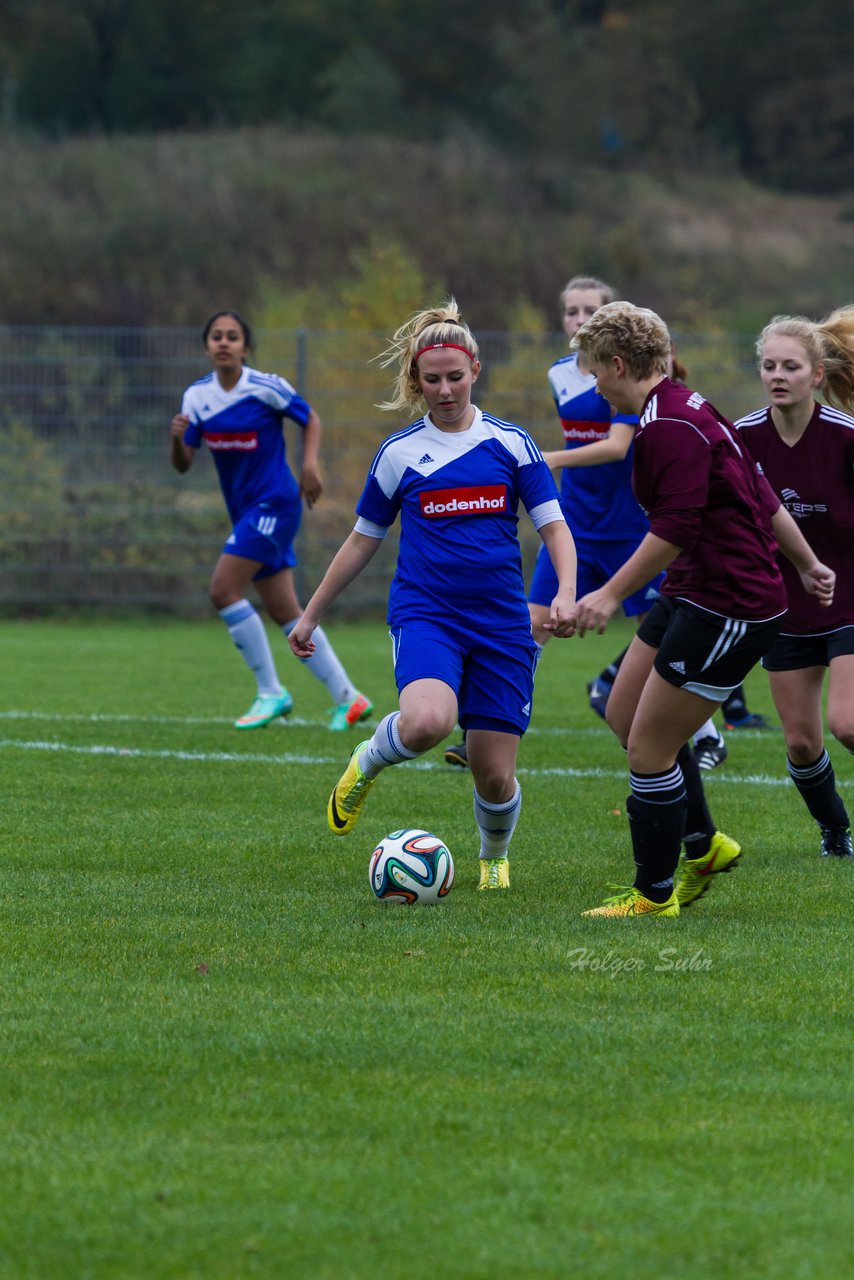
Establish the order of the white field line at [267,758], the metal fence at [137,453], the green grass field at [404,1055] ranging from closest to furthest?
1. the green grass field at [404,1055]
2. the white field line at [267,758]
3. the metal fence at [137,453]

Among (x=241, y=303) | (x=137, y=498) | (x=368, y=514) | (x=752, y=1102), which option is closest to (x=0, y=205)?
(x=241, y=303)

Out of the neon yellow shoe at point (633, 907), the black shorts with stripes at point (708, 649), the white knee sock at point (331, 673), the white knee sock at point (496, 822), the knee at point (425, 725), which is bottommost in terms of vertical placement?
the white knee sock at point (331, 673)

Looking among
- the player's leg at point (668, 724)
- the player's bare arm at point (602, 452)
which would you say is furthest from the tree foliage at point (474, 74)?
the player's leg at point (668, 724)

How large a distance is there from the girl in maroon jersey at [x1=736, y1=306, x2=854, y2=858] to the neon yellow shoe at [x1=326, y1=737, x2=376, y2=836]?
1476 mm

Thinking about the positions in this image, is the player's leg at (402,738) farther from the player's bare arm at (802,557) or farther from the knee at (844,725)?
the knee at (844,725)

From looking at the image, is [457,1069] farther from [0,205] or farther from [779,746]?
[0,205]

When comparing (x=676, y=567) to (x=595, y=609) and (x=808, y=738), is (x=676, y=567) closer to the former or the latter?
(x=595, y=609)

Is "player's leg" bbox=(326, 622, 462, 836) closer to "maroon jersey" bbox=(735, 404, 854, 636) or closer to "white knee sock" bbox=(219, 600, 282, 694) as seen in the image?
"maroon jersey" bbox=(735, 404, 854, 636)

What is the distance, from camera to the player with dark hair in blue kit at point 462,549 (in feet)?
17.4

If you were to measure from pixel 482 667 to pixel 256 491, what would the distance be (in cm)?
435

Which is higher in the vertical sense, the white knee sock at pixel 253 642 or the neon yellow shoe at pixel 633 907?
the neon yellow shoe at pixel 633 907

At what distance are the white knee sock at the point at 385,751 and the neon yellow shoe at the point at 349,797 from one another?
0.04 metres

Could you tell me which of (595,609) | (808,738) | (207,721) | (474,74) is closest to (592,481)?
(207,721)

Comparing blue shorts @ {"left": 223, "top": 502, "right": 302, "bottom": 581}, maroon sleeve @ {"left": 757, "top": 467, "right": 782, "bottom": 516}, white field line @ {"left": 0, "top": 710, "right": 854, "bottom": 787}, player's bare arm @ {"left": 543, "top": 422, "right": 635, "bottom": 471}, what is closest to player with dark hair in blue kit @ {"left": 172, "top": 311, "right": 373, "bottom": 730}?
blue shorts @ {"left": 223, "top": 502, "right": 302, "bottom": 581}
